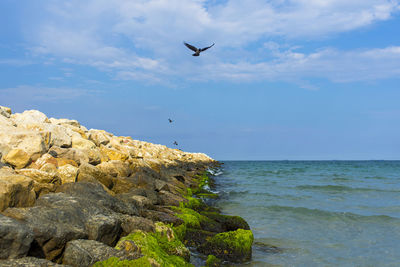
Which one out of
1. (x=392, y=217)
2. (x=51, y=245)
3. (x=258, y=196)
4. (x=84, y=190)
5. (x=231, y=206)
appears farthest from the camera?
(x=258, y=196)

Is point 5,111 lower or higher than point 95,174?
higher

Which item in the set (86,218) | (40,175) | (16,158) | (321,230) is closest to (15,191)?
(86,218)

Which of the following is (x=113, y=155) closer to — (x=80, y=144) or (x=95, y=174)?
(x=80, y=144)

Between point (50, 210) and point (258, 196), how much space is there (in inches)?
580

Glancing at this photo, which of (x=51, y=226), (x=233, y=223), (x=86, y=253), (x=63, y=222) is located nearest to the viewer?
(x=86, y=253)

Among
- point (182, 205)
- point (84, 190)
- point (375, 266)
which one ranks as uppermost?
point (84, 190)

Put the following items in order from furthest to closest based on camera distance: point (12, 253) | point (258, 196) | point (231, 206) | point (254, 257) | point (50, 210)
A: point (258, 196) < point (231, 206) < point (254, 257) < point (50, 210) < point (12, 253)

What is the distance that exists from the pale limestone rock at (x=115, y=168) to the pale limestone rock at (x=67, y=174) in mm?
1854

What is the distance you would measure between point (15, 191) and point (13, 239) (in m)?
1.73

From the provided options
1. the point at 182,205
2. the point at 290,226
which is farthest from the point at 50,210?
the point at 290,226

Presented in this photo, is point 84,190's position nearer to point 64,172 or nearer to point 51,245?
point 64,172

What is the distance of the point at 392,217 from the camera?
12.8 m

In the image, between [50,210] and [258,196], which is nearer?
[50,210]

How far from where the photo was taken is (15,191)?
5.54 meters
